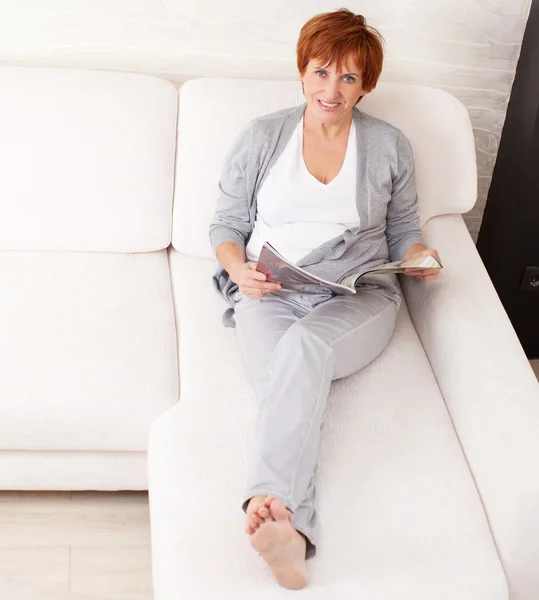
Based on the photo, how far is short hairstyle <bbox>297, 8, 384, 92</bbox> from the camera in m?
1.88

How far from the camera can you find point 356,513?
159cm

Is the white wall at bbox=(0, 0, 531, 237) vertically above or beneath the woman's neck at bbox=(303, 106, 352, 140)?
above

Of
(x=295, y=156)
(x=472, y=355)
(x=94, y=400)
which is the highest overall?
(x=295, y=156)

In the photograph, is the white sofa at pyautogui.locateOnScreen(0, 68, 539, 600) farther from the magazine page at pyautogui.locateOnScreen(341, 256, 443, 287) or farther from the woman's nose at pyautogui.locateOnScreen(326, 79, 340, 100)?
the woman's nose at pyautogui.locateOnScreen(326, 79, 340, 100)

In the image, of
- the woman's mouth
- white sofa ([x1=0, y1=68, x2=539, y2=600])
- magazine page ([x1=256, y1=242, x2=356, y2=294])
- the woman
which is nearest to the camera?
white sofa ([x1=0, y1=68, x2=539, y2=600])

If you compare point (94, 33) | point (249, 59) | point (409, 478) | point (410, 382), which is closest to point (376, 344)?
point (410, 382)

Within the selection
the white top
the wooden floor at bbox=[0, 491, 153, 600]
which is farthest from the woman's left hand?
the wooden floor at bbox=[0, 491, 153, 600]

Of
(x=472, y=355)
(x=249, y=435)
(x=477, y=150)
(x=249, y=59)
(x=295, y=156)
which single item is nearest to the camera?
(x=249, y=435)

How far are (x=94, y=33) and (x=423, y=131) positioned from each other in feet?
2.93

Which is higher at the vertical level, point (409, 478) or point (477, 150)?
point (477, 150)

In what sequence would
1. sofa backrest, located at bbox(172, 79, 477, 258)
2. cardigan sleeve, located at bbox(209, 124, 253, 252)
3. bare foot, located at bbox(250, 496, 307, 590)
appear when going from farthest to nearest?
sofa backrest, located at bbox(172, 79, 477, 258), cardigan sleeve, located at bbox(209, 124, 253, 252), bare foot, located at bbox(250, 496, 307, 590)

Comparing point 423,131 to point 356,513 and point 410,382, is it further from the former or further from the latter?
point 356,513

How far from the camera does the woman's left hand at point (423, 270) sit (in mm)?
1957

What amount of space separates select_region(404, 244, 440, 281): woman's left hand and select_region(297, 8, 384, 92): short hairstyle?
0.42 m
